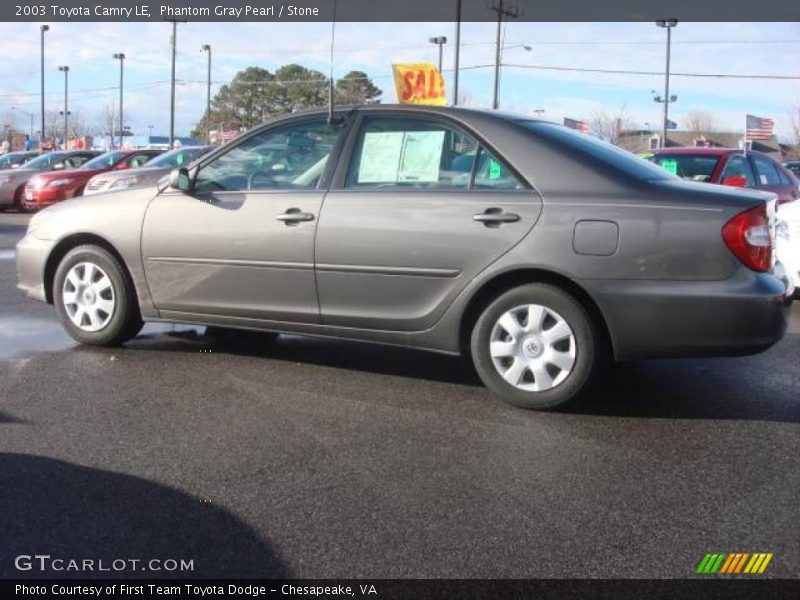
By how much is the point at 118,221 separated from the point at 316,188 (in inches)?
56.2

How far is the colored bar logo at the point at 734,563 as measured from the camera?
9.71ft

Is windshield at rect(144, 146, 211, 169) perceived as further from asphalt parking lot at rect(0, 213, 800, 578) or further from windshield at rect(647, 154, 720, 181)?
asphalt parking lot at rect(0, 213, 800, 578)

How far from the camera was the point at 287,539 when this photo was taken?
124 inches

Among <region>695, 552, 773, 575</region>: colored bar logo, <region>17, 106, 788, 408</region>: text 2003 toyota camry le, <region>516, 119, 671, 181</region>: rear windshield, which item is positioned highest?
<region>516, 119, 671, 181</region>: rear windshield

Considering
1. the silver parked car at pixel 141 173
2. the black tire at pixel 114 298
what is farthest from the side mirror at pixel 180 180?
the silver parked car at pixel 141 173

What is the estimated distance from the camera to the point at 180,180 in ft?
18.1

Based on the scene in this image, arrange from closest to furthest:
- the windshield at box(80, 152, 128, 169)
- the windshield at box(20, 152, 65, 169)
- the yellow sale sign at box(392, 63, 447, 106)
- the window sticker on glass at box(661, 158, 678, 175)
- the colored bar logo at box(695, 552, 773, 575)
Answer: the colored bar logo at box(695, 552, 773, 575) < the window sticker on glass at box(661, 158, 678, 175) < the yellow sale sign at box(392, 63, 447, 106) < the windshield at box(80, 152, 128, 169) < the windshield at box(20, 152, 65, 169)

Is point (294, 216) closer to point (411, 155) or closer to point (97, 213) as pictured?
point (411, 155)

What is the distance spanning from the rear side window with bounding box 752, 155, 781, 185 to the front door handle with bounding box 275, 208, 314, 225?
8373mm

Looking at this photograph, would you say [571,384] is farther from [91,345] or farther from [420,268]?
[91,345]

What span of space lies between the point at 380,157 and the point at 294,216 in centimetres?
61

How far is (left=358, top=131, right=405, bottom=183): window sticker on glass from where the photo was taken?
16.8 feet

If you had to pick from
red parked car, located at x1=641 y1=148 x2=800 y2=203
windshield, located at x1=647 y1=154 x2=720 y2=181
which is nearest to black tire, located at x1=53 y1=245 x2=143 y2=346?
red parked car, located at x1=641 y1=148 x2=800 y2=203
